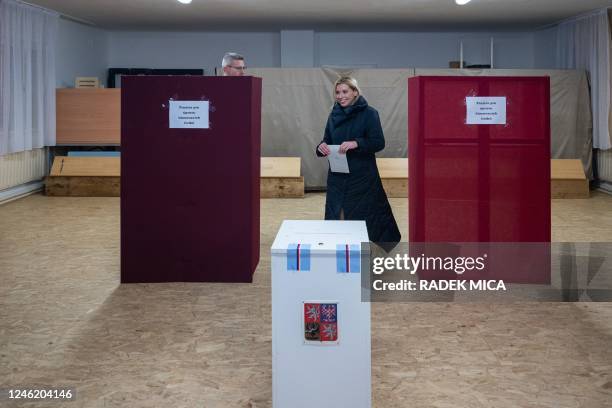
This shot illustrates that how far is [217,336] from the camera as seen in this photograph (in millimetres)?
3723

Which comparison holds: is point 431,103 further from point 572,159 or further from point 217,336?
point 572,159

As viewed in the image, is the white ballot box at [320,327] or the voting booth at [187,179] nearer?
the white ballot box at [320,327]

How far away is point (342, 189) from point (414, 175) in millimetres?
580

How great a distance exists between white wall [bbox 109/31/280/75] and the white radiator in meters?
3.40

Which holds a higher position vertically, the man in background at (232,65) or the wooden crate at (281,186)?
the man in background at (232,65)

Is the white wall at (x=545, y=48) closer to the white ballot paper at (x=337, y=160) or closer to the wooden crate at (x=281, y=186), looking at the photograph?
the wooden crate at (x=281, y=186)

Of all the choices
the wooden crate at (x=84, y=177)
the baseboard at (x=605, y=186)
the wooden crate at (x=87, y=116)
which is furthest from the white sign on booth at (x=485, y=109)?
the wooden crate at (x=87, y=116)

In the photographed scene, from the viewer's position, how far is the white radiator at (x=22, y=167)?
9352 mm

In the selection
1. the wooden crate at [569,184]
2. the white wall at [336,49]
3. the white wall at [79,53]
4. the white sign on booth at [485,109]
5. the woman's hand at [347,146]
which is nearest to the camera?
the white sign on booth at [485,109]

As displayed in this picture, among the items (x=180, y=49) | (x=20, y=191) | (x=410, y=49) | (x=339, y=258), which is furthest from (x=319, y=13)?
(x=339, y=258)

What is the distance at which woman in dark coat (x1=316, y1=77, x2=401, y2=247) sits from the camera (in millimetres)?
4969

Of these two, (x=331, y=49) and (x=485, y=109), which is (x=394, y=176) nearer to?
(x=331, y=49)

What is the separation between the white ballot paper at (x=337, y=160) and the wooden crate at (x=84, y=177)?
5.89m

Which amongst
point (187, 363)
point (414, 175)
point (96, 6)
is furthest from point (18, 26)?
point (187, 363)
